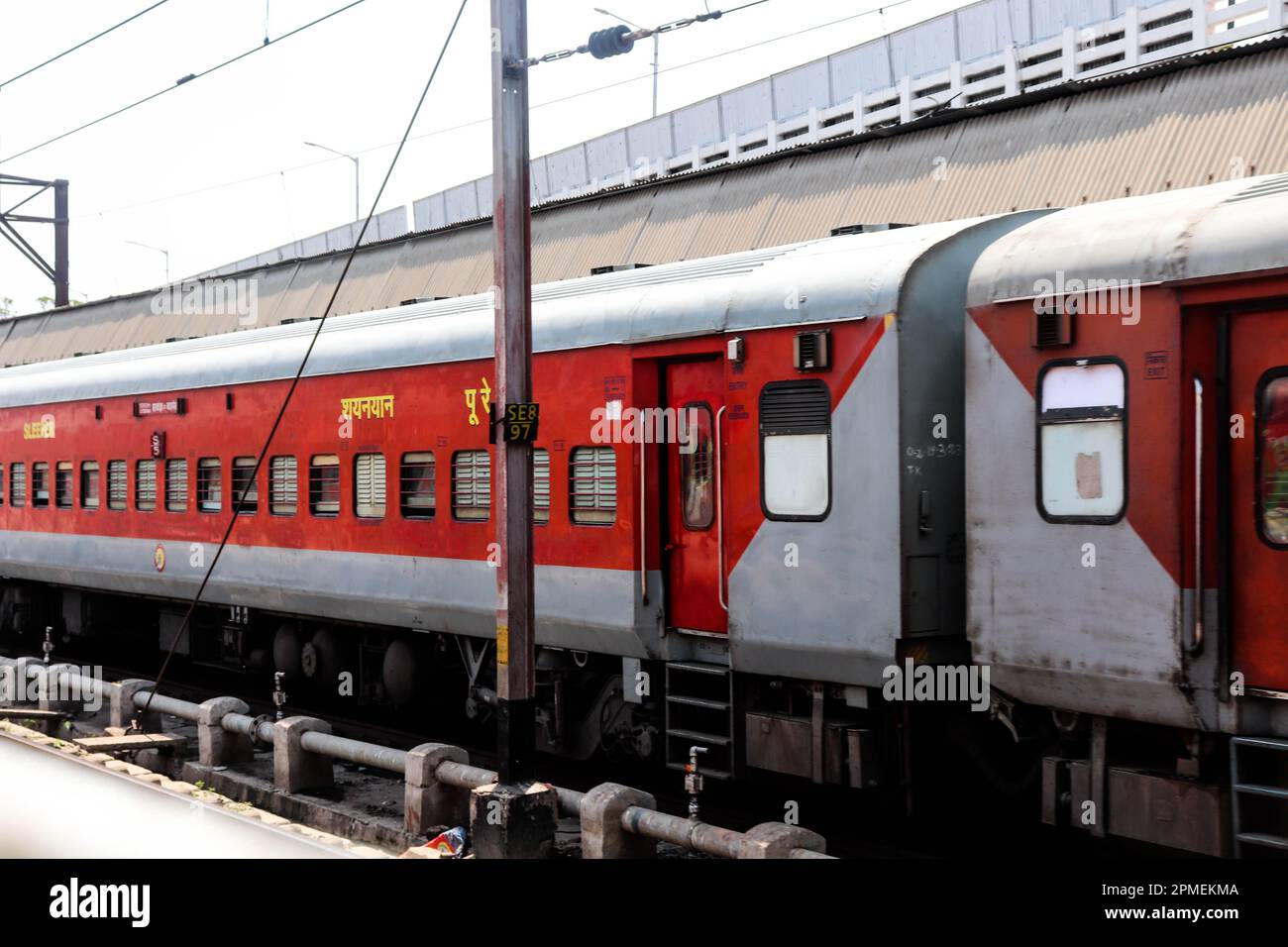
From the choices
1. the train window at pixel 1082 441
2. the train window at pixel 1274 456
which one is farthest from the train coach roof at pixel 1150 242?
the train window at pixel 1274 456

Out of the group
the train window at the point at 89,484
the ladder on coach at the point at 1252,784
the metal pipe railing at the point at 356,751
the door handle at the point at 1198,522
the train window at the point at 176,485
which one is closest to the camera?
the ladder on coach at the point at 1252,784

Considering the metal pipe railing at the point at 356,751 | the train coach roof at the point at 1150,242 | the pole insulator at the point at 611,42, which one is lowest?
the metal pipe railing at the point at 356,751

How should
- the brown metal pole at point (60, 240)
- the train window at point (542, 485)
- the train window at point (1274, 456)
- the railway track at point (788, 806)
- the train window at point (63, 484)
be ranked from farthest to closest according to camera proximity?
the brown metal pole at point (60, 240) < the train window at point (63, 484) < the train window at point (542, 485) < the railway track at point (788, 806) < the train window at point (1274, 456)

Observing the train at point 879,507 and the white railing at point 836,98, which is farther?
the white railing at point 836,98

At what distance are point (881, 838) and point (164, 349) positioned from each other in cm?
1253

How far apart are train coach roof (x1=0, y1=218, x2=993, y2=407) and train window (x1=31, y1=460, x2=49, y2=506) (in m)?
4.15

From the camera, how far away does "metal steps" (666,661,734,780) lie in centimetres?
998

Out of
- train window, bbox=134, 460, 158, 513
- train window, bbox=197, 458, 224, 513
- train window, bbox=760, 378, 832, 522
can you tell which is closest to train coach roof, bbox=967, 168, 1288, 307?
train window, bbox=760, 378, 832, 522

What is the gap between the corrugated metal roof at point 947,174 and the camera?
1234 centimetres

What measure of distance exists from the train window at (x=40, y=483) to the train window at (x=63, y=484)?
1.21 ft

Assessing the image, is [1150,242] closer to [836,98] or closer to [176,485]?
[176,485]

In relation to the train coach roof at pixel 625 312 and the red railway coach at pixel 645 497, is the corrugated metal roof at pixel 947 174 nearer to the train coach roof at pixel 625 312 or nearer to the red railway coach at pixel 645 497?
the train coach roof at pixel 625 312

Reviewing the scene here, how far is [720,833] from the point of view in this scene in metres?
7.86
